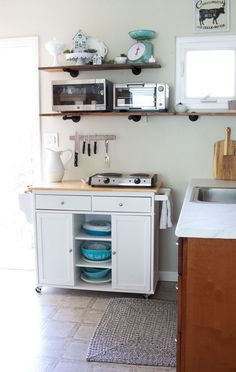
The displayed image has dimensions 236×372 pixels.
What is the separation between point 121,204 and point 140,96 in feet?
2.77

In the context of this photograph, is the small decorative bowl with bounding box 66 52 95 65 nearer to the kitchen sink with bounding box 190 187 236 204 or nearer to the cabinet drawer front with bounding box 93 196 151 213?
the cabinet drawer front with bounding box 93 196 151 213

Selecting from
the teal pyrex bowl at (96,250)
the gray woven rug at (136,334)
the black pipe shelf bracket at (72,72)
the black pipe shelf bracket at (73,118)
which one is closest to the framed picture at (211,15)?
the black pipe shelf bracket at (72,72)

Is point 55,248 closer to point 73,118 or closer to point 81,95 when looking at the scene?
point 73,118

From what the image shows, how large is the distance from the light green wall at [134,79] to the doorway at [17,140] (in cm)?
12

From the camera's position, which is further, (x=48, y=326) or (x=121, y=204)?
(x=121, y=204)

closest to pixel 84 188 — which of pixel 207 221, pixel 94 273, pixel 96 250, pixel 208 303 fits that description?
pixel 96 250

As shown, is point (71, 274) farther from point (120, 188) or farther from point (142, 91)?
point (142, 91)

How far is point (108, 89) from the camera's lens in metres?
3.31

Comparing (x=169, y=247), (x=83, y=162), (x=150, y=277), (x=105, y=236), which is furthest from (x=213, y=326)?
(x=83, y=162)

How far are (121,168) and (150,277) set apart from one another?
96cm

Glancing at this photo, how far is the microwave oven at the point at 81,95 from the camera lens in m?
3.19

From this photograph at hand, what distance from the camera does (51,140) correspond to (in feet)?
11.8

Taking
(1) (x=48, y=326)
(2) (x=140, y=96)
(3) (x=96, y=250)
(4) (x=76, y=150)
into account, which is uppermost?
(2) (x=140, y=96)

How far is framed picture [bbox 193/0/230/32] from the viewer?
318 cm
